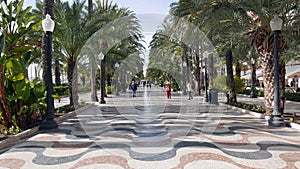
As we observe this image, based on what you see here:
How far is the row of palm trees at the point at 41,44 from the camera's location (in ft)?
25.8

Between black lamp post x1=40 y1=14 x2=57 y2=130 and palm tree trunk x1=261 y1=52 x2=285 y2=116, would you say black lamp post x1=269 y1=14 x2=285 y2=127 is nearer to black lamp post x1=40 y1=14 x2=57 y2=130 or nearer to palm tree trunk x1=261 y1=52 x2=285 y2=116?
palm tree trunk x1=261 y1=52 x2=285 y2=116

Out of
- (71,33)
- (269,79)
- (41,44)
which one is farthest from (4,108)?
(269,79)

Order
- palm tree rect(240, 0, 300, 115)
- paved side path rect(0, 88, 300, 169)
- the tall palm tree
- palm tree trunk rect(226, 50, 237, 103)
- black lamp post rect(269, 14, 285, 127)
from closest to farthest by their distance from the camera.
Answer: paved side path rect(0, 88, 300, 169) < black lamp post rect(269, 14, 285, 127) < palm tree rect(240, 0, 300, 115) < the tall palm tree < palm tree trunk rect(226, 50, 237, 103)

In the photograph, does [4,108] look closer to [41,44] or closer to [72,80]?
[41,44]

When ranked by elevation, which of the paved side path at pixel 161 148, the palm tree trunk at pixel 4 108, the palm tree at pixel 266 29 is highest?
the palm tree at pixel 266 29

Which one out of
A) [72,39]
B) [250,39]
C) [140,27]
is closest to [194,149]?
[250,39]

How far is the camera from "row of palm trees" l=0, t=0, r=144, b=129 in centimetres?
786


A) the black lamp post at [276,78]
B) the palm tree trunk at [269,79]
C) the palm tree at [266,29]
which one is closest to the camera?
the black lamp post at [276,78]

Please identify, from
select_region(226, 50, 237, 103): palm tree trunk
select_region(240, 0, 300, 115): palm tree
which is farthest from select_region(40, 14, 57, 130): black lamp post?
select_region(226, 50, 237, 103): palm tree trunk

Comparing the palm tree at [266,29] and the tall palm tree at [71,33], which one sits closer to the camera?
the palm tree at [266,29]

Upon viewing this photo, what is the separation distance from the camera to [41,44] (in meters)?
10.1

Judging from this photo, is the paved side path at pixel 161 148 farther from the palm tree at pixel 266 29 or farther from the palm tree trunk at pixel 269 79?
the palm tree at pixel 266 29

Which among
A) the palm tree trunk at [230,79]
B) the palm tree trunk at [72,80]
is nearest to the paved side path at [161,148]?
the palm tree trunk at [72,80]

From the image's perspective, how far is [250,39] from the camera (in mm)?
11188
